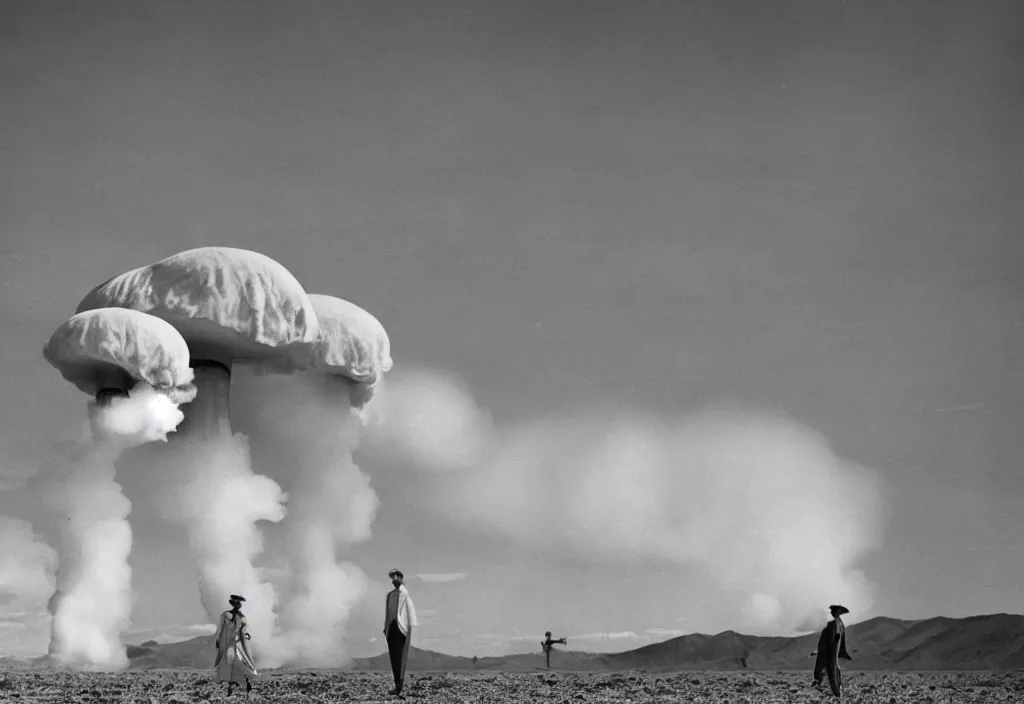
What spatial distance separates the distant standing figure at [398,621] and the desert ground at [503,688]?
28.5 inches

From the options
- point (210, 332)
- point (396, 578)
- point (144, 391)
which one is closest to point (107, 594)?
point (144, 391)

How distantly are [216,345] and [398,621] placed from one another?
19.3 metres

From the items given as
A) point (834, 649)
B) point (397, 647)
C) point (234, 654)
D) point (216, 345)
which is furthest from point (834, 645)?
point (216, 345)

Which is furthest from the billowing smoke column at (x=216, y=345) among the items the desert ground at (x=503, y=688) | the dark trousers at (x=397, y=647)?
the dark trousers at (x=397, y=647)

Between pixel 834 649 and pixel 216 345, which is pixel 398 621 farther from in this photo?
pixel 216 345

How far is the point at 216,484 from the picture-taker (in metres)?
41.7

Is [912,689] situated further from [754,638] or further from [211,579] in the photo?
[754,638]

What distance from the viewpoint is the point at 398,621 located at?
2430cm

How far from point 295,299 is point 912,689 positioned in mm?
21529

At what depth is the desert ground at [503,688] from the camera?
2425cm

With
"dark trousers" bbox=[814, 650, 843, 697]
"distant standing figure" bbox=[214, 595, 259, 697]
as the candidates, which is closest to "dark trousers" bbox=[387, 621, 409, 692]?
"distant standing figure" bbox=[214, 595, 259, 697]

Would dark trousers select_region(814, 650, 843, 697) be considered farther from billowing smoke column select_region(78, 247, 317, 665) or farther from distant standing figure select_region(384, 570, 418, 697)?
billowing smoke column select_region(78, 247, 317, 665)

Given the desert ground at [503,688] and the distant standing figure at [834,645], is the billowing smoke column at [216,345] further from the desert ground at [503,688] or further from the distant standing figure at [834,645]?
the distant standing figure at [834,645]

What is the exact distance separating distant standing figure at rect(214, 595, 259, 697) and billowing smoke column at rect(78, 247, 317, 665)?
1389 centimetres
